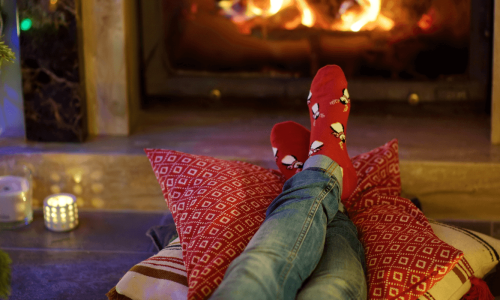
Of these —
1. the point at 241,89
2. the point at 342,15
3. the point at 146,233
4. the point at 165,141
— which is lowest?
the point at 146,233

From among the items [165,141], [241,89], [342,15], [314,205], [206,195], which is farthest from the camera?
[241,89]

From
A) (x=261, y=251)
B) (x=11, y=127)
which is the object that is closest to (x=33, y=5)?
(x=11, y=127)

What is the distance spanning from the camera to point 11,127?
1683mm

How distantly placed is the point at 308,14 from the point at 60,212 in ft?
3.35

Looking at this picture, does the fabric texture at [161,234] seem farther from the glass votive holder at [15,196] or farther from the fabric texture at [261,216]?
the glass votive holder at [15,196]

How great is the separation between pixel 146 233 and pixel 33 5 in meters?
0.74

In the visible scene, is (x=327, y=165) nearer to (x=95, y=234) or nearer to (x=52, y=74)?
(x=95, y=234)

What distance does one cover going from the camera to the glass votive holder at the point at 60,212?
1326 mm

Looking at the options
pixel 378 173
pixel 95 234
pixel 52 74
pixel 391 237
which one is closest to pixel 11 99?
pixel 52 74

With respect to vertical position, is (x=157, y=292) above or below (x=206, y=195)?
below

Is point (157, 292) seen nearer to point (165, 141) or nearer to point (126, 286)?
point (126, 286)

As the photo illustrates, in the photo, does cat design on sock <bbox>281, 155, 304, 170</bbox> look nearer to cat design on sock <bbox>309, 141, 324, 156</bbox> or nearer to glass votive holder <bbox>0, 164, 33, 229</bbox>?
cat design on sock <bbox>309, 141, 324, 156</bbox>

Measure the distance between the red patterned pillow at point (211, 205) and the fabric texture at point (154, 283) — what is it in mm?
44

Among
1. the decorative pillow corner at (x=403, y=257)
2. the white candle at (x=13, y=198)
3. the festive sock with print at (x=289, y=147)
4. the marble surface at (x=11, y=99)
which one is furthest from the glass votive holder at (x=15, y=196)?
the decorative pillow corner at (x=403, y=257)
